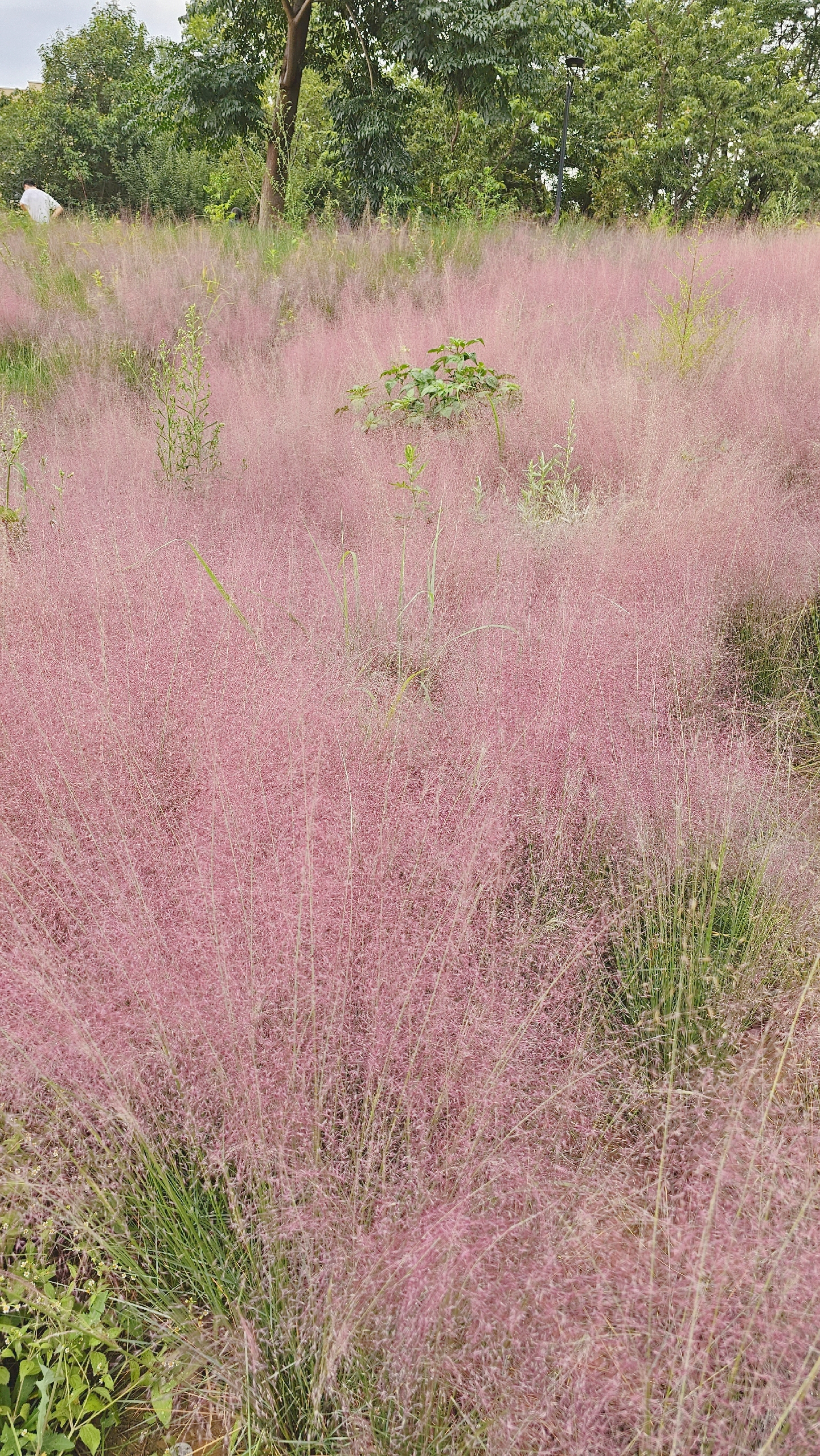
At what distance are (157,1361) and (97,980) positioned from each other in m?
0.57

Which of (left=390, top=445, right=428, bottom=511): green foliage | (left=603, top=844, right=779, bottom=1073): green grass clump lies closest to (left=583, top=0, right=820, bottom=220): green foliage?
(left=390, top=445, right=428, bottom=511): green foliage

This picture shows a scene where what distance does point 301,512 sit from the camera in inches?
134

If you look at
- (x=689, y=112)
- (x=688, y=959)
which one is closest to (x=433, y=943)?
(x=688, y=959)

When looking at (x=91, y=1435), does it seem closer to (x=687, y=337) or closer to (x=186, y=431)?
(x=186, y=431)

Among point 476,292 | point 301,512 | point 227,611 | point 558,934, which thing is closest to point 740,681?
point 558,934

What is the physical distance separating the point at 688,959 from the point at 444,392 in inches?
129

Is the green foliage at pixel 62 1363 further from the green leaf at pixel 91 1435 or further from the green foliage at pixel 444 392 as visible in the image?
the green foliage at pixel 444 392

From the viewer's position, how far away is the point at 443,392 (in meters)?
3.91

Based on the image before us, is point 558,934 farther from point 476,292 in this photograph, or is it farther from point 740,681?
point 476,292

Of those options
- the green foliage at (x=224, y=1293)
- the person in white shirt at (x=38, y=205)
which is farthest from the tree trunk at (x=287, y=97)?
the green foliage at (x=224, y=1293)

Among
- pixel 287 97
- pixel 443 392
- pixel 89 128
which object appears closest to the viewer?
pixel 443 392

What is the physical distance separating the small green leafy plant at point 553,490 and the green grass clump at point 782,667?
0.80m

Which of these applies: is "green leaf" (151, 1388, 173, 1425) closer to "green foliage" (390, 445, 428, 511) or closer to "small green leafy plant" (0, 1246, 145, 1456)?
"small green leafy plant" (0, 1246, 145, 1456)

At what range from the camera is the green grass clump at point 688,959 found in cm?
143
